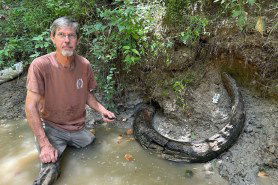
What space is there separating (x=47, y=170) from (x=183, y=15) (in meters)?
3.10

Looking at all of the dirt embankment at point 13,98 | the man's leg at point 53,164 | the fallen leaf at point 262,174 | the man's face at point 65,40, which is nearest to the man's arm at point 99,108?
the man's leg at point 53,164

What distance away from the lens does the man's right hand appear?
3719 millimetres

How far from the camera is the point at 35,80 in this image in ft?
12.0

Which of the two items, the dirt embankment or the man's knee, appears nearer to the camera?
the man's knee

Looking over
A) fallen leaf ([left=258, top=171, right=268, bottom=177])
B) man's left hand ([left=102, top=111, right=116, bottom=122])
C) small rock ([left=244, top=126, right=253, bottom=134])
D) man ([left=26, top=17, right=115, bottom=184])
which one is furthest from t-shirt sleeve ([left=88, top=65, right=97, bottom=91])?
fallen leaf ([left=258, top=171, right=268, bottom=177])

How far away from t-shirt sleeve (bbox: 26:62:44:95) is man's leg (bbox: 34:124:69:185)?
24.9 inches

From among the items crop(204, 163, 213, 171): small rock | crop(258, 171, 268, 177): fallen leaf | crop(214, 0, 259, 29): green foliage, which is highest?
crop(214, 0, 259, 29): green foliage

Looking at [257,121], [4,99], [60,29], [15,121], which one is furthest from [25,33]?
[257,121]

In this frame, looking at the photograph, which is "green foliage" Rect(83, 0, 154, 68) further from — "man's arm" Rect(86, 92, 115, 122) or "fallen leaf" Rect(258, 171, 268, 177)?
"fallen leaf" Rect(258, 171, 268, 177)

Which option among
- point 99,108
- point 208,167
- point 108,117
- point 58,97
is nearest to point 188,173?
point 208,167

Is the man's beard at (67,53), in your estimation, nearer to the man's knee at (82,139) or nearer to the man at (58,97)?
the man at (58,97)

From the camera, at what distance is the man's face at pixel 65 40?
3691 mm

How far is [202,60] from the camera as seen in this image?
507 centimetres

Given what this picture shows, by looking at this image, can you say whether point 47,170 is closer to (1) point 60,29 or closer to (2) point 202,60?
(1) point 60,29
